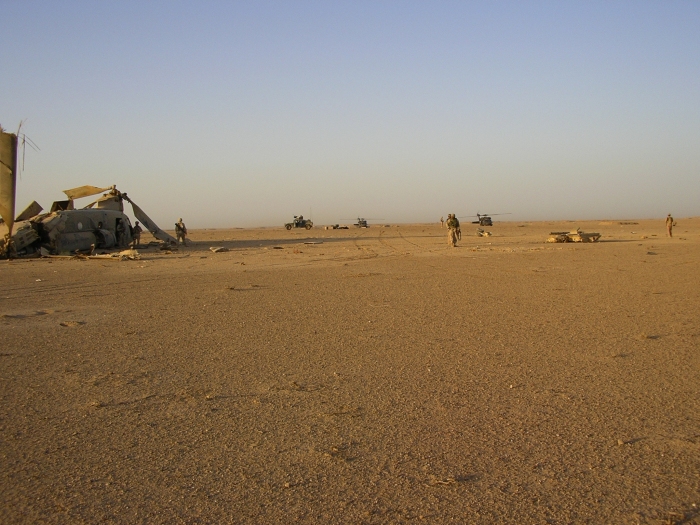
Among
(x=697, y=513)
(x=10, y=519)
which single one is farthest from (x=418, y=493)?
(x=10, y=519)

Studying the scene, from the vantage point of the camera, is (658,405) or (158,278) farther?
(158,278)

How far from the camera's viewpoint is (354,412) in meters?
5.43

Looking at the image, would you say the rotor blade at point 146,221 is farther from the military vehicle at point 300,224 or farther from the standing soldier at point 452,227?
the military vehicle at point 300,224

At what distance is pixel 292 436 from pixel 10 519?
6.71 feet

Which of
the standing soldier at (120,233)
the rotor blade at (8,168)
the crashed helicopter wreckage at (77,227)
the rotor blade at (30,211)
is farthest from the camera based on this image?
the standing soldier at (120,233)

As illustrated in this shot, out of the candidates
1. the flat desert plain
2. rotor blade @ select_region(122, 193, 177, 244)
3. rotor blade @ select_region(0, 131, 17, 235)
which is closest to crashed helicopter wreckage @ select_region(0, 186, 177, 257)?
rotor blade @ select_region(122, 193, 177, 244)

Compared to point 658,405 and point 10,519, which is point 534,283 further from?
point 10,519

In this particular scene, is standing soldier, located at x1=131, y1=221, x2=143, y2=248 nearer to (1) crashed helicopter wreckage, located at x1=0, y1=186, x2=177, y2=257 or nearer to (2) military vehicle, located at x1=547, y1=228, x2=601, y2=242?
(1) crashed helicopter wreckage, located at x1=0, y1=186, x2=177, y2=257

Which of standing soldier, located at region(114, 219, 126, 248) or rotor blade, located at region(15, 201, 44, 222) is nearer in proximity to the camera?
rotor blade, located at region(15, 201, 44, 222)

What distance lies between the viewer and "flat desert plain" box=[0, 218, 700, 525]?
3812 millimetres

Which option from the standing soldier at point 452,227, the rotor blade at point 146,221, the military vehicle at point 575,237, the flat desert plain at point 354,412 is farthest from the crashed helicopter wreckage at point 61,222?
the military vehicle at point 575,237

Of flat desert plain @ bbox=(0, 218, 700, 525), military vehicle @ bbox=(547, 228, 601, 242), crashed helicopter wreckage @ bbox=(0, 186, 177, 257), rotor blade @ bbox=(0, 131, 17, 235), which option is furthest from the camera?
military vehicle @ bbox=(547, 228, 601, 242)

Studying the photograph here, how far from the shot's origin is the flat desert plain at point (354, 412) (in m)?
3.81

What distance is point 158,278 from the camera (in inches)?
666
